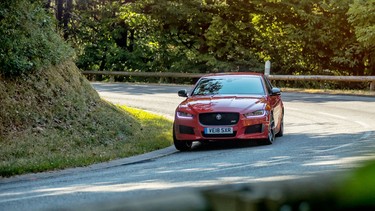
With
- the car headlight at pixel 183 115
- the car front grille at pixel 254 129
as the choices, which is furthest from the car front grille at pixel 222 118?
the car headlight at pixel 183 115

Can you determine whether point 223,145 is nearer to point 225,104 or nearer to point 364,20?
point 225,104

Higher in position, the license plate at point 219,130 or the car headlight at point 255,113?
the car headlight at point 255,113

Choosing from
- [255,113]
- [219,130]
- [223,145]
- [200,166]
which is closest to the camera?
[200,166]

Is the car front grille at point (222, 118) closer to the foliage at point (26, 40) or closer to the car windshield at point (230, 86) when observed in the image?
the car windshield at point (230, 86)

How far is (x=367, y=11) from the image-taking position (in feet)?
112

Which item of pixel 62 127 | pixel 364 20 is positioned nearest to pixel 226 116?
pixel 62 127

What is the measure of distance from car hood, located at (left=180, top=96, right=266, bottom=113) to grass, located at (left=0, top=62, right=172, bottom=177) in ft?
3.81

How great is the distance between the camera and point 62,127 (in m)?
15.3

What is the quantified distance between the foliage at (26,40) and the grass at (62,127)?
0.31 meters

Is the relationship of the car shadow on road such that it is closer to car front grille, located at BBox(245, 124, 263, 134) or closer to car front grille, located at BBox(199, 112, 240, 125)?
car front grille, located at BBox(245, 124, 263, 134)

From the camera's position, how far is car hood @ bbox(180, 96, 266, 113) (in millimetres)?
14211

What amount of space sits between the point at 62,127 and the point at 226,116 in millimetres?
3535

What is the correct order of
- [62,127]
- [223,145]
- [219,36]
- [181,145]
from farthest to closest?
[219,36] < [62,127] < [223,145] < [181,145]

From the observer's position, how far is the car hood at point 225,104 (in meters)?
14.2
